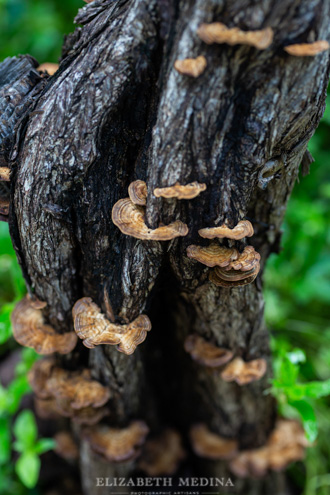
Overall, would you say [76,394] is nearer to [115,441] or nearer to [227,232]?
[115,441]

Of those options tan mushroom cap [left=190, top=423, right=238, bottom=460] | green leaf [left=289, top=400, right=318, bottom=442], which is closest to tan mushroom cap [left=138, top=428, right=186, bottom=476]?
tan mushroom cap [left=190, top=423, right=238, bottom=460]

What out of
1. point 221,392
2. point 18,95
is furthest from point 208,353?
point 18,95

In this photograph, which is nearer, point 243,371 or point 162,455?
point 243,371

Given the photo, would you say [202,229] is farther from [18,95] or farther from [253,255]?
[18,95]

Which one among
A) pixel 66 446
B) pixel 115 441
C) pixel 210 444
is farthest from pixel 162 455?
pixel 66 446

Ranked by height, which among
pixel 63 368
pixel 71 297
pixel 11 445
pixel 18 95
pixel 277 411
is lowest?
pixel 11 445
